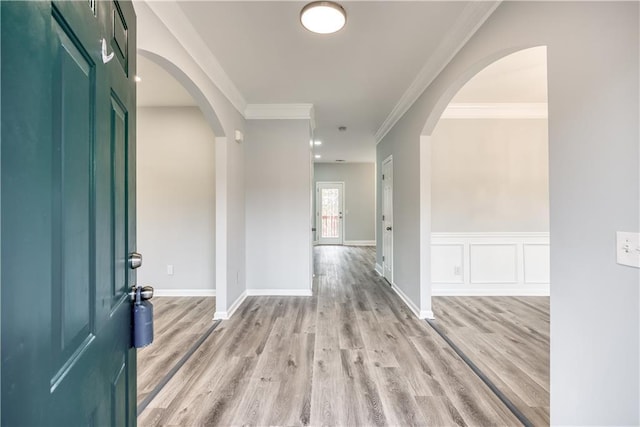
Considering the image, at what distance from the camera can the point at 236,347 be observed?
2.50m

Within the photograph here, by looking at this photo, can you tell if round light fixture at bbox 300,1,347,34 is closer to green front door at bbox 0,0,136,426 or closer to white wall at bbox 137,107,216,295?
green front door at bbox 0,0,136,426

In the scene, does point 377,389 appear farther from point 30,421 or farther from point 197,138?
point 197,138

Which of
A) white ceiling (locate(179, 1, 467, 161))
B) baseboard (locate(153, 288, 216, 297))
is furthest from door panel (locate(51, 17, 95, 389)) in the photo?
baseboard (locate(153, 288, 216, 297))

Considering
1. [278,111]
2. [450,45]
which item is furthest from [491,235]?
[278,111]

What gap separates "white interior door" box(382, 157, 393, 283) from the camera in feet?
15.1

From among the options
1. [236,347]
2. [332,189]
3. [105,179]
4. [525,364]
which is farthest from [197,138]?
[332,189]

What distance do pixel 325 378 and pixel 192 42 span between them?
275 centimetres

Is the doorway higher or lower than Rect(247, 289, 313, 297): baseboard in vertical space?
higher

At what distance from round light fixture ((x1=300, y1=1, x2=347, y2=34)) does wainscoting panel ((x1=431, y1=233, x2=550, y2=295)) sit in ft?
9.64

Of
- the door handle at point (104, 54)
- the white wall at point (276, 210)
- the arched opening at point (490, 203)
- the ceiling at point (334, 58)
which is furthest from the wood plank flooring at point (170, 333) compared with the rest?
the arched opening at point (490, 203)

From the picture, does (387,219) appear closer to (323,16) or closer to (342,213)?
(323,16)

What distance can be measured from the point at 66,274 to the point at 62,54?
0.40m

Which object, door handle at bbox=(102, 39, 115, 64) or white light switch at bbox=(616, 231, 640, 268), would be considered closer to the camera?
door handle at bbox=(102, 39, 115, 64)

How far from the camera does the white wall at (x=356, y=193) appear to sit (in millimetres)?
9695
